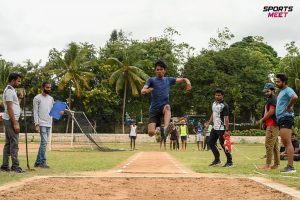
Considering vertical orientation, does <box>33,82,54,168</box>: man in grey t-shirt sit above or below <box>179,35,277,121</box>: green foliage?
below

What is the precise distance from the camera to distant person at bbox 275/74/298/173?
10.1 meters

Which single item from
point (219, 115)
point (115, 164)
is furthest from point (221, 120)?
point (115, 164)

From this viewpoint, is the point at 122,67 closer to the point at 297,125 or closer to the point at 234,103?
the point at 234,103

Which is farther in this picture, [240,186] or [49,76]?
[49,76]

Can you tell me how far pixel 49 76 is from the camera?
186 feet

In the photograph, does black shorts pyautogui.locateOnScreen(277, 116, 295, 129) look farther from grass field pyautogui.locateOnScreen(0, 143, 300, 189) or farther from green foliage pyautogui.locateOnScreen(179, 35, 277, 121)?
green foliage pyautogui.locateOnScreen(179, 35, 277, 121)

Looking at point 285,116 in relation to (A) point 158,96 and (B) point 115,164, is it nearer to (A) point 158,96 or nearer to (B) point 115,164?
(A) point 158,96

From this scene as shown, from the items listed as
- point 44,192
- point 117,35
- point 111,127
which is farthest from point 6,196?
point 117,35

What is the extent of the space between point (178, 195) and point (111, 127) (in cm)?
4372

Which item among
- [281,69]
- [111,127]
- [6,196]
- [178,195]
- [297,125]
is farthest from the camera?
[281,69]

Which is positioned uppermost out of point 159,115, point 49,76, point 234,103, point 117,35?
point 117,35

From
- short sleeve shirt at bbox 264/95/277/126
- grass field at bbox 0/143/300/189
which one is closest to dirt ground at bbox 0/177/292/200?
grass field at bbox 0/143/300/189

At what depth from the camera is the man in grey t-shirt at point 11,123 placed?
984 cm

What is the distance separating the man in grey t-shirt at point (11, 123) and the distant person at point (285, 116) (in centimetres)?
555
